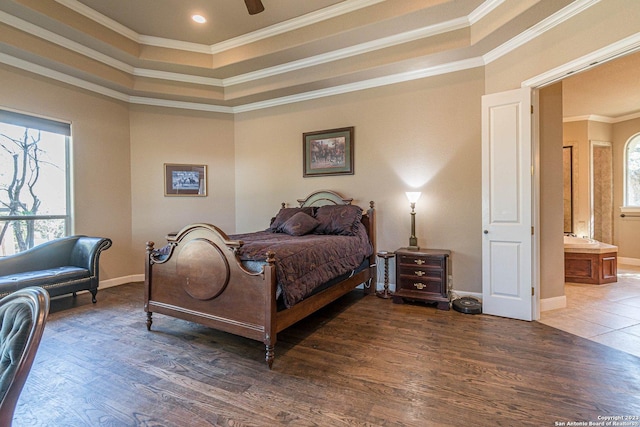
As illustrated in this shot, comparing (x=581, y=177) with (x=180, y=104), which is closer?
(x=180, y=104)

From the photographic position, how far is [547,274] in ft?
11.4

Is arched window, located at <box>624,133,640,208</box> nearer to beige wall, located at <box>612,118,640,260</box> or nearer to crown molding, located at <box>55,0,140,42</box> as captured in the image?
beige wall, located at <box>612,118,640,260</box>

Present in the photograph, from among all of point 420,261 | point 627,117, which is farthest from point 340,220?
point 627,117

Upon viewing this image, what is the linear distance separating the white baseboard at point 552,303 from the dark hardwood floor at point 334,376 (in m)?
0.57

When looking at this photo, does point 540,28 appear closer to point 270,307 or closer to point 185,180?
point 270,307

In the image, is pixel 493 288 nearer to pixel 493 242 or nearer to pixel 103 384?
pixel 493 242

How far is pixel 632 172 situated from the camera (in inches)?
240

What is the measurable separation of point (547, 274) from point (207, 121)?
18.7 ft

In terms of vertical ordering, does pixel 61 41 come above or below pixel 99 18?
below

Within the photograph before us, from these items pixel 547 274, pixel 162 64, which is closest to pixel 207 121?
pixel 162 64

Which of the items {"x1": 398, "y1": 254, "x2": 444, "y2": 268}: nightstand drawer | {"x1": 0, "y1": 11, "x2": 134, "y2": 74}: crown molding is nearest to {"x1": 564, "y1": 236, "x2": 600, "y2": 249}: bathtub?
{"x1": 398, "y1": 254, "x2": 444, "y2": 268}: nightstand drawer

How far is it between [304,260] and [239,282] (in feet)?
1.93

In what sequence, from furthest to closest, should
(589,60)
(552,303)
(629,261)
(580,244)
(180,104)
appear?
1. (629,261)
2. (180,104)
3. (580,244)
4. (552,303)
5. (589,60)

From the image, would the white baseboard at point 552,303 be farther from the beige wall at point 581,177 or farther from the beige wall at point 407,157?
the beige wall at point 581,177
